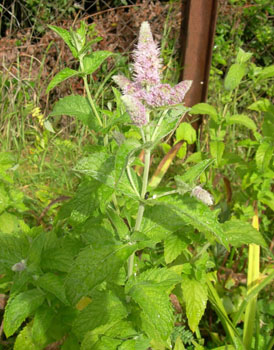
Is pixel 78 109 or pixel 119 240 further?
pixel 78 109

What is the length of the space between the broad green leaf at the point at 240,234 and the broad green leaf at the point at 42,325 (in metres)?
0.73

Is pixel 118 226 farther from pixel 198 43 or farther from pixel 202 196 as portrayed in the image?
pixel 198 43

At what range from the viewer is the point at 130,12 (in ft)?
11.9

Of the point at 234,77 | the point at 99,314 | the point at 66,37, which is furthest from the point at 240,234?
the point at 66,37

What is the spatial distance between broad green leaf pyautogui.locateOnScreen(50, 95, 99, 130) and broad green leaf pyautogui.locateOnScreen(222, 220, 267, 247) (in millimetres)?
663

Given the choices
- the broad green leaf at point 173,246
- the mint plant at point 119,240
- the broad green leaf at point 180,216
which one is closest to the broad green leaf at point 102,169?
the mint plant at point 119,240

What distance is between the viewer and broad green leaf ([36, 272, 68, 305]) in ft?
4.10

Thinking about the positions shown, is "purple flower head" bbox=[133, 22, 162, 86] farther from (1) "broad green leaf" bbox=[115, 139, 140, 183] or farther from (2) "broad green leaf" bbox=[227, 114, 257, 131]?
(2) "broad green leaf" bbox=[227, 114, 257, 131]

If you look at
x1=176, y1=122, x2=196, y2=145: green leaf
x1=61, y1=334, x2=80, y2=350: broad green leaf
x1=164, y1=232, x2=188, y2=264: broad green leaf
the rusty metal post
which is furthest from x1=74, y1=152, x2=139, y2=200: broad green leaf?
the rusty metal post

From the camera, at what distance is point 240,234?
1.44 metres

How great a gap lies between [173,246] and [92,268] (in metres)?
0.43

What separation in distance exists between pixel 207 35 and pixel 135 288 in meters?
2.07

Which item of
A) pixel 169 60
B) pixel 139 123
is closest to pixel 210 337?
pixel 139 123

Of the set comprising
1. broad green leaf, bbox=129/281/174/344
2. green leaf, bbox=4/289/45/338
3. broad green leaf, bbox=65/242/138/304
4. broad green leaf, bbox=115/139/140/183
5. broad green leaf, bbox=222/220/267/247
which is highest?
broad green leaf, bbox=115/139/140/183
